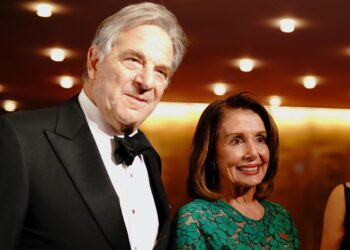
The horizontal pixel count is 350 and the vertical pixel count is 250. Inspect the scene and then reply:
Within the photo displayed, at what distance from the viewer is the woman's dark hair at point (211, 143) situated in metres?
2.33

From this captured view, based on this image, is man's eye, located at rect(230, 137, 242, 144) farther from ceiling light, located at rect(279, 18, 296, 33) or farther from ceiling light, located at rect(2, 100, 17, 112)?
ceiling light, located at rect(2, 100, 17, 112)

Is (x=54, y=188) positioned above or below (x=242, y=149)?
below

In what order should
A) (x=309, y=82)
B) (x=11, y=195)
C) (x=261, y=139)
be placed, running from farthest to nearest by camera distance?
1. (x=309, y=82)
2. (x=261, y=139)
3. (x=11, y=195)

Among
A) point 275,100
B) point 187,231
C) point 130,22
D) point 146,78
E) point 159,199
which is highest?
point 275,100

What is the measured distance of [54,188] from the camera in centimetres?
163

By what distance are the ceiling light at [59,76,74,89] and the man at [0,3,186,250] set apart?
615 centimetres

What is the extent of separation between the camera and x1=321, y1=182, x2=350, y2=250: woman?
2.37 metres

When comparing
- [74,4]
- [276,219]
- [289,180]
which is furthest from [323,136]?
[276,219]

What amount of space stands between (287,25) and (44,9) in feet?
7.96

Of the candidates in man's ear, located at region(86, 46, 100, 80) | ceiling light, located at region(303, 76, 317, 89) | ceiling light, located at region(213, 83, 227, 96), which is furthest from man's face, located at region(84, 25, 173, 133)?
ceiling light, located at region(213, 83, 227, 96)

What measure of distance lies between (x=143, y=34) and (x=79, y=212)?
1.99 ft

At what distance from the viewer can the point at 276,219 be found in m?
2.36

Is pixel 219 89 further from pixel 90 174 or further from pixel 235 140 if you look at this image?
pixel 90 174

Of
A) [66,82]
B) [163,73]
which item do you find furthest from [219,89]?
[163,73]
